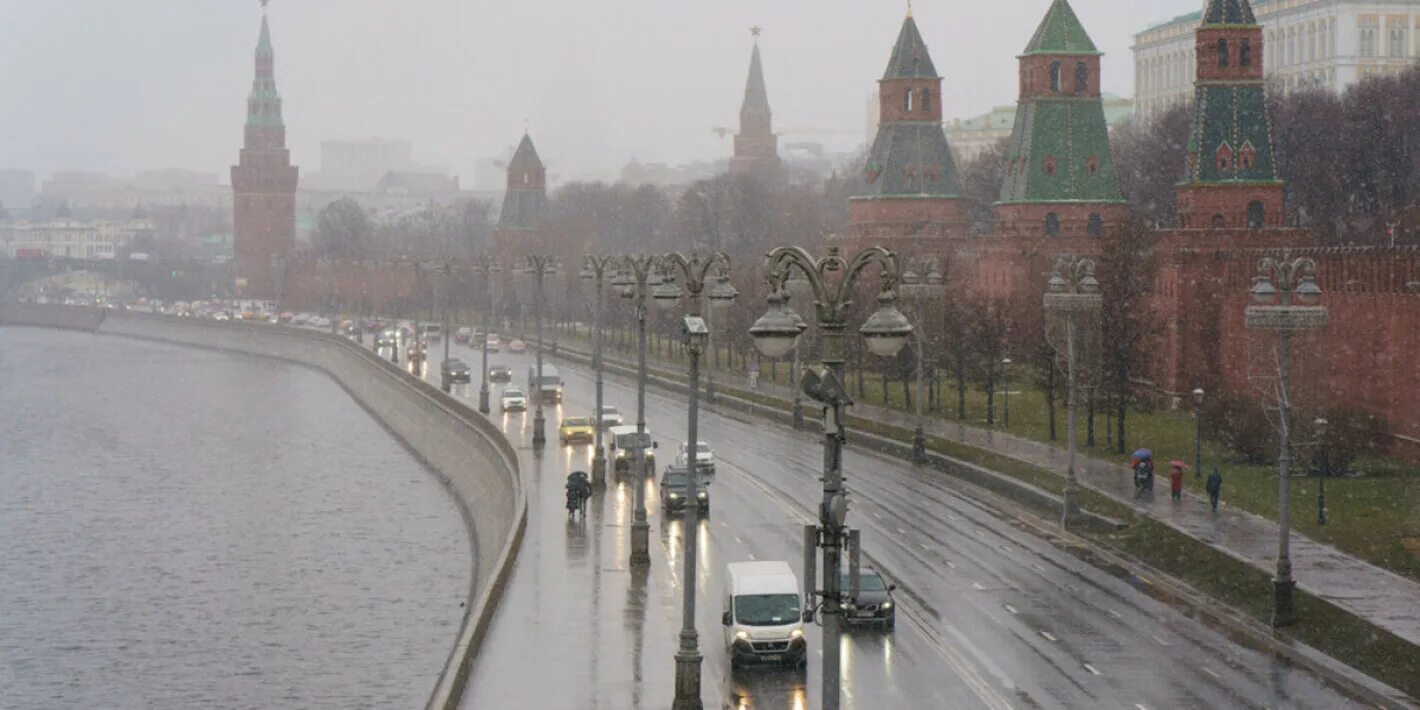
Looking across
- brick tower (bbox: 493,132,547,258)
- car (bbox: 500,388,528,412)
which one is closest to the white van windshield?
car (bbox: 500,388,528,412)

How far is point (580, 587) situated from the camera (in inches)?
1368

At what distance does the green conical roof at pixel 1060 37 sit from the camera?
3398 inches

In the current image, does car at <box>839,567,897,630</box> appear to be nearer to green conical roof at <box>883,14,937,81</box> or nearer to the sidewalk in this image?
the sidewalk

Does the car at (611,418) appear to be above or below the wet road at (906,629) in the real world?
above

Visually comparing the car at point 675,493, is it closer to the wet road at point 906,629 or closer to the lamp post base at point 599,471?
the wet road at point 906,629

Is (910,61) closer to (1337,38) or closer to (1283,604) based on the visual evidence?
(1337,38)

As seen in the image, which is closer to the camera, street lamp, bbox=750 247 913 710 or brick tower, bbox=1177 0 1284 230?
street lamp, bbox=750 247 913 710

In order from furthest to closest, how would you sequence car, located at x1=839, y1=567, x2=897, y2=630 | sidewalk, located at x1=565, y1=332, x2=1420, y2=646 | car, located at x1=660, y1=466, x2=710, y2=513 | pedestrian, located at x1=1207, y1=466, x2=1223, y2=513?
car, located at x1=660, y1=466, x2=710, y2=513, pedestrian, located at x1=1207, y1=466, x2=1223, y2=513, sidewalk, located at x1=565, y1=332, x2=1420, y2=646, car, located at x1=839, y1=567, x2=897, y2=630

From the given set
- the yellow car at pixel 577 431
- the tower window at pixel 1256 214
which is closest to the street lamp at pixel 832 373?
the yellow car at pixel 577 431

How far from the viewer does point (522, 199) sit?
163750 millimetres

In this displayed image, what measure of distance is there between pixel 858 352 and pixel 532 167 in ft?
308

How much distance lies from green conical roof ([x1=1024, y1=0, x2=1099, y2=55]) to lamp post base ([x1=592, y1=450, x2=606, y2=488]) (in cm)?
4242

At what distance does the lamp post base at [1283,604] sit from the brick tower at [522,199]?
431 feet

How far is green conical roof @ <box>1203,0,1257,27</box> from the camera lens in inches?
2702
